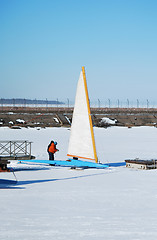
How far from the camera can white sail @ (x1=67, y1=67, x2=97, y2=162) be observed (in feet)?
54.8

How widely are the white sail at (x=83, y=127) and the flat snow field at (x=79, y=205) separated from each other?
0.96 m

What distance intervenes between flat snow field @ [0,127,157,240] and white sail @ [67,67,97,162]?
3.16ft

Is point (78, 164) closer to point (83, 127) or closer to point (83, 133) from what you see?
point (83, 133)

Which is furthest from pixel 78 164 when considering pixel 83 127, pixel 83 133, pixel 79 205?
pixel 79 205

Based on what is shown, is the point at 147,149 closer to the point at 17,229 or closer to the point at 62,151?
the point at 62,151

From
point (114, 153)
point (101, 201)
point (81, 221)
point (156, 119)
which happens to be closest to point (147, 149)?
point (114, 153)

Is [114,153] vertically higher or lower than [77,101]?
lower

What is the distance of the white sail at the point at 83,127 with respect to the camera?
1670cm

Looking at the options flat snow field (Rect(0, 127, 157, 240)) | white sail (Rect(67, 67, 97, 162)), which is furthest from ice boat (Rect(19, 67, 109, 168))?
flat snow field (Rect(0, 127, 157, 240))

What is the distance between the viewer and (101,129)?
44.5 m

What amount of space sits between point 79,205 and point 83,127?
7.26m

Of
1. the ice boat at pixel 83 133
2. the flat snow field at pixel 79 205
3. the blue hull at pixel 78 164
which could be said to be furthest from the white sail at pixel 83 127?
the flat snow field at pixel 79 205

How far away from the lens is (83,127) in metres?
16.9

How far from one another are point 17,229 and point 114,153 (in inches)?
632
